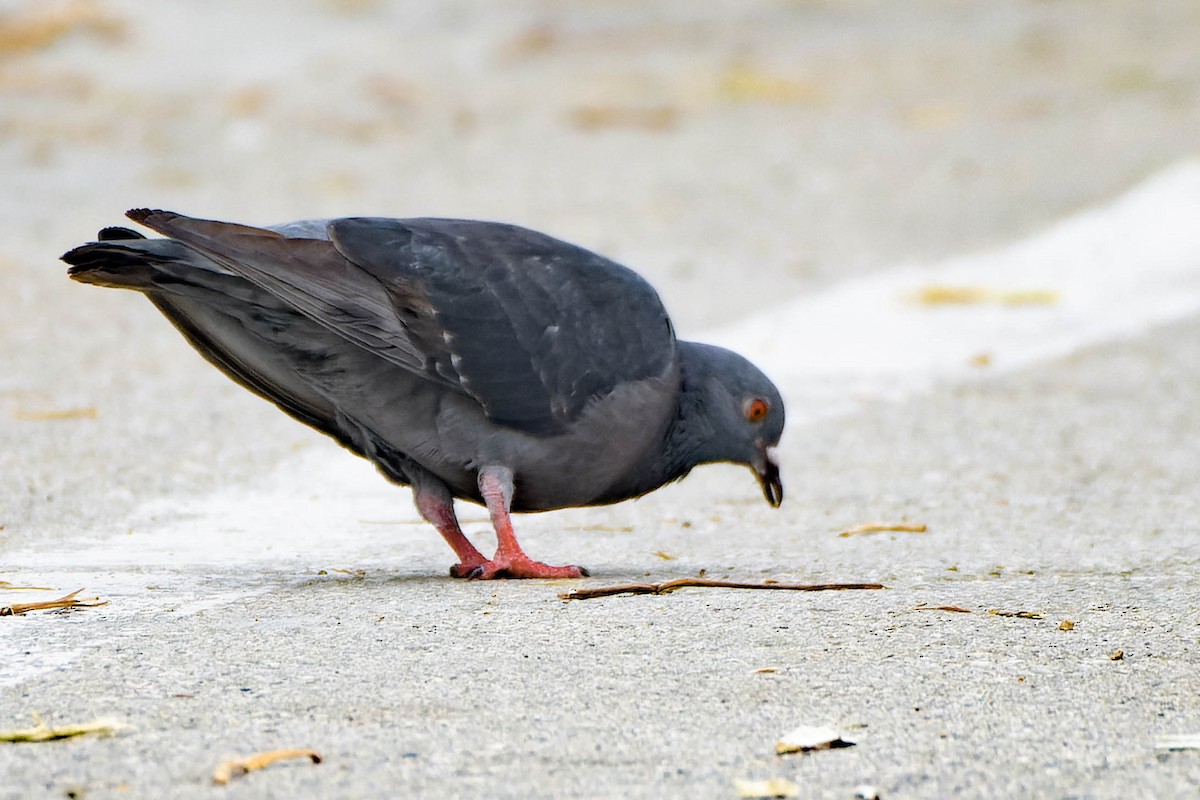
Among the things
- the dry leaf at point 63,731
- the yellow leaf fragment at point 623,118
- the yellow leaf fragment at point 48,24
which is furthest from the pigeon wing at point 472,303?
the yellow leaf fragment at point 48,24

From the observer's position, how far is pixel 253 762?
237 centimetres

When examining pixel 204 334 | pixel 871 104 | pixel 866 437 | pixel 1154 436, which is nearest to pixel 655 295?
pixel 204 334

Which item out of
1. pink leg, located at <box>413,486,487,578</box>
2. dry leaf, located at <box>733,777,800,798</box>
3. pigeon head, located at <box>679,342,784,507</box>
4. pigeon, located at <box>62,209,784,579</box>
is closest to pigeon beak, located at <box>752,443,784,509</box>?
pigeon head, located at <box>679,342,784,507</box>

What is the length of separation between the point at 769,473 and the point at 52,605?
6.26 feet

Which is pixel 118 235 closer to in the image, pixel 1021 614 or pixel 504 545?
pixel 504 545

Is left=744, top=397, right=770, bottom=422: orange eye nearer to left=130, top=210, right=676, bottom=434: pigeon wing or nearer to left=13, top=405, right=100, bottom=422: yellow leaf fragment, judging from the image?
left=130, top=210, right=676, bottom=434: pigeon wing

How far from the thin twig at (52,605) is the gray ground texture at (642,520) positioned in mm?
58

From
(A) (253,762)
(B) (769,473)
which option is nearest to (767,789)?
(A) (253,762)

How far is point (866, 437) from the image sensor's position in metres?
6.75

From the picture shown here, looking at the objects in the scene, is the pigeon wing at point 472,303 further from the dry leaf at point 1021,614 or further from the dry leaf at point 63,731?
the dry leaf at point 63,731

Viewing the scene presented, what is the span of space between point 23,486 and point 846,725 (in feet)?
11.2

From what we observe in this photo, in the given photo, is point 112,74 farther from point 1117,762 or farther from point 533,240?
point 1117,762

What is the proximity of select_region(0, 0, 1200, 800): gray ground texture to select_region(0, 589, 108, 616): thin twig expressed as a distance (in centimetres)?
6

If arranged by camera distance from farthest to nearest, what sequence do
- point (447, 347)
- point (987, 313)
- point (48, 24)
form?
point (48, 24) → point (987, 313) → point (447, 347)
